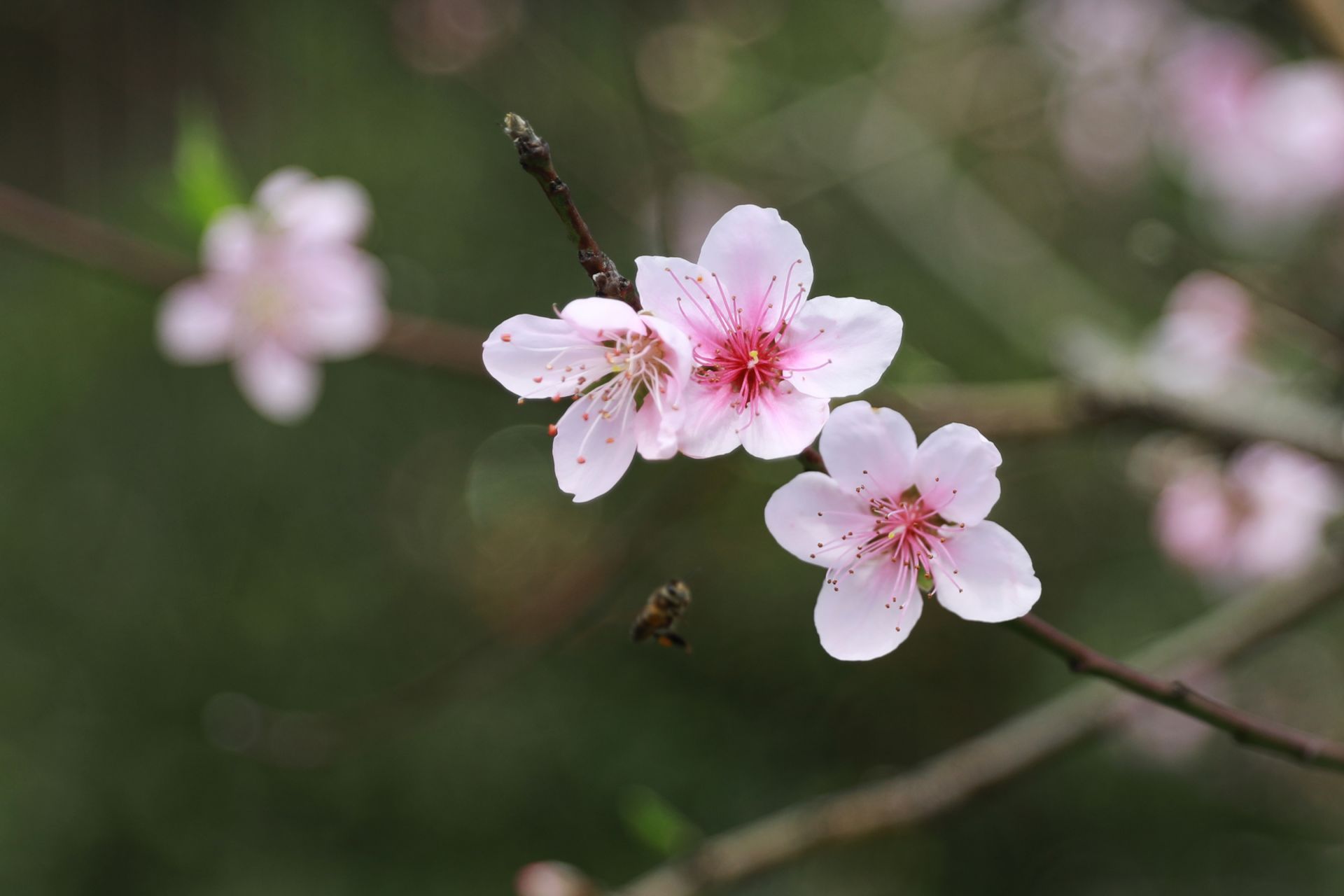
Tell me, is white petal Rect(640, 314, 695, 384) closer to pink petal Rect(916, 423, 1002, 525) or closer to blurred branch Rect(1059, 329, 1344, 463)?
pink petal Rect(916, 423, 1002, 525)

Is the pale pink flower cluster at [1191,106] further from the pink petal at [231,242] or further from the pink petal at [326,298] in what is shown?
the pink petal at [231,242]

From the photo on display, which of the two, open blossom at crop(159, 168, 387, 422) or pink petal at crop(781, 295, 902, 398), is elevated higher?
open blossom at crop(159, 168, 387, 422)

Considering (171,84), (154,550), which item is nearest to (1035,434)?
(154,550)

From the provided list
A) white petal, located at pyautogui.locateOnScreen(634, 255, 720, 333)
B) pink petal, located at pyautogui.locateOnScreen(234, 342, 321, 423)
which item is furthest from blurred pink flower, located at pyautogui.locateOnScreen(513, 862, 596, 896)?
pink petal, located at pyautogui.locateOnScreen(234, 342, 321, 423)

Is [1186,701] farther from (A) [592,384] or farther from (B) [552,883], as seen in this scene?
(B) [552,883]

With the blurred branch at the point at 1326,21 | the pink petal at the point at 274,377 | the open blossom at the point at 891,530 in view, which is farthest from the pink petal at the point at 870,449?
the pink petal at the point at 274,377

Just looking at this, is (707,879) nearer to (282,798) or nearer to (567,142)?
(567,142)
